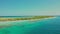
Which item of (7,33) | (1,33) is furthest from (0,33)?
(7,33)

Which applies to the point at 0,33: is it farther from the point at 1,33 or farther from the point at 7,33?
the point at 7,33
